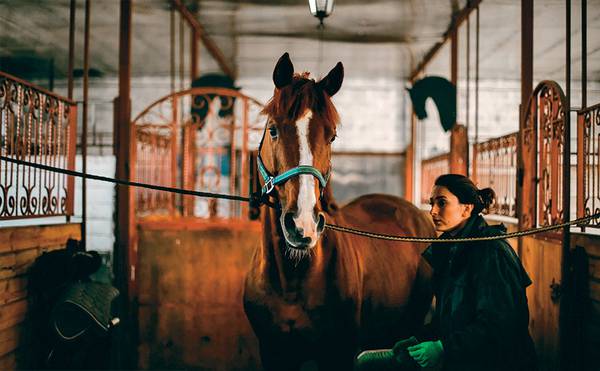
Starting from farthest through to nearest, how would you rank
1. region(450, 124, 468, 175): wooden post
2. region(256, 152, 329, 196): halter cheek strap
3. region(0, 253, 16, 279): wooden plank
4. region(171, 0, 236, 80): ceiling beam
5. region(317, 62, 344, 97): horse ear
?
region(171, 0, 236, 80): ceiling beam < region(450, 124, 468, 175): wooden post < region(0, 253, 16, 279): wooden plank < region(317, 62, 344, 97): horse ear < region(256, 152, 329, 196): halter cheek strap

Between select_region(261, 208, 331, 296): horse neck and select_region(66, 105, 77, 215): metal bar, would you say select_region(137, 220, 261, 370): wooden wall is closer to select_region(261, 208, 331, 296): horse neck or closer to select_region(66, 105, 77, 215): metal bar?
select_region(66, 105, 77, 215): metal bar

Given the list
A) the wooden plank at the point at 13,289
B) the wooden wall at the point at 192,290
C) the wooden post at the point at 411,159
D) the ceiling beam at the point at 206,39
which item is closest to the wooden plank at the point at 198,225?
the wooden wall at the point at 192,290

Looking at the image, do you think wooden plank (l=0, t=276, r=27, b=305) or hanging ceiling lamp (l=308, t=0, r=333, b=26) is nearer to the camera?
wooden plank (l=0, t=276, r=27, b=305)

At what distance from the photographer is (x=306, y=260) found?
2.38 metres

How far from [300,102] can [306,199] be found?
49cm

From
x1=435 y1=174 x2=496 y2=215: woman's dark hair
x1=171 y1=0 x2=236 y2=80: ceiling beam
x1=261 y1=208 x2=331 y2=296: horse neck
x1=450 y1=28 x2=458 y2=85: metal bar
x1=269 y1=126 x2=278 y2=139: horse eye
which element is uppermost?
x1=171 y1=0 x2=236 y2=80: ceiling beam

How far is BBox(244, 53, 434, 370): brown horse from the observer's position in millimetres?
2068

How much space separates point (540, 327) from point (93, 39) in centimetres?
775

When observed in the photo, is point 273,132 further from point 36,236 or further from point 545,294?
point 545,294

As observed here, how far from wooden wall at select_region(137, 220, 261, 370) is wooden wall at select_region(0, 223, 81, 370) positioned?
111 centimetres

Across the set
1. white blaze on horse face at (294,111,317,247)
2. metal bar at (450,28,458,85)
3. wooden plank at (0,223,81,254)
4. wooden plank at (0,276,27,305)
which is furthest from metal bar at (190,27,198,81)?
white blaze on horse face at (294,111,317,247)

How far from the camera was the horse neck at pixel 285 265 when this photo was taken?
2391mm

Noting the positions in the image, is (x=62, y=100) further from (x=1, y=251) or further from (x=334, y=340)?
(x=334, y=340)

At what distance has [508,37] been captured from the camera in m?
8.25
